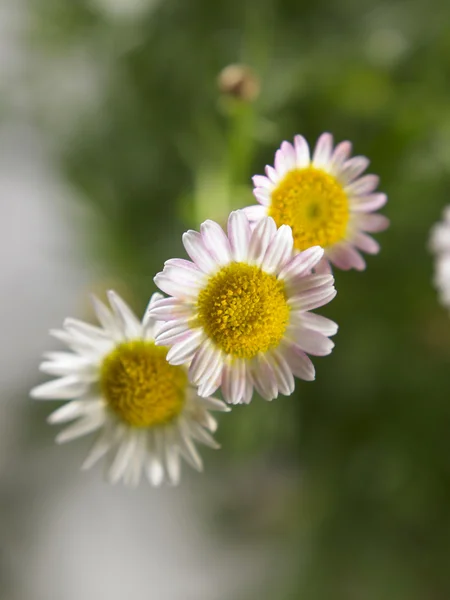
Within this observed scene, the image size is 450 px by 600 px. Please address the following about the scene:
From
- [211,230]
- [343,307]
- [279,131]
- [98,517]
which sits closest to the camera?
[211,230]

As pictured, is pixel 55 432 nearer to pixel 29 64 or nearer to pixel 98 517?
pixel 98 517

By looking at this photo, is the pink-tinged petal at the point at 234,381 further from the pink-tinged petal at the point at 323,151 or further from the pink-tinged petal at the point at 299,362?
the pink-tinged petal at the point at 323,151

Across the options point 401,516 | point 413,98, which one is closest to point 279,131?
point 413,98

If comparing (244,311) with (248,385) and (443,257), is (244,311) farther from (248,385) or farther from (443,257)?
(443,257)

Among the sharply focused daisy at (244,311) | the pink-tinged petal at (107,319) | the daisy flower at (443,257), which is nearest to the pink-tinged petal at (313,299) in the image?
the sharply focused daisy at (244,311)

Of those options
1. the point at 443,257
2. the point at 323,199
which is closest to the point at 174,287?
the point at 323,199

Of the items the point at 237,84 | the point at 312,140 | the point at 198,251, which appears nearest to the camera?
the point at 198,251
